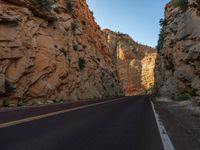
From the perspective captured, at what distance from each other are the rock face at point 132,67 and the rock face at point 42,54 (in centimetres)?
8938

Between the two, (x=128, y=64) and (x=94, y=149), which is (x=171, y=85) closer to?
(x=94, y=149)

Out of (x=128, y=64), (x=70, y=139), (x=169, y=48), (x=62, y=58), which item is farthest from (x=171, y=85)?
(x=128, y=64)

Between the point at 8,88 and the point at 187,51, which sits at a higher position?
the point at 187,51

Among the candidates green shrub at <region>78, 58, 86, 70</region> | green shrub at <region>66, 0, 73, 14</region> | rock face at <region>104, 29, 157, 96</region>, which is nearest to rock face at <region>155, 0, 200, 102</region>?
green shrub at <region>78, 58, 86, 70</region>

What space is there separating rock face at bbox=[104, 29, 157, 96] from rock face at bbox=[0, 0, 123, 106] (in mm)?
89385

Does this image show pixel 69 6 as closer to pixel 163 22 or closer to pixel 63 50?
pixel 63 50

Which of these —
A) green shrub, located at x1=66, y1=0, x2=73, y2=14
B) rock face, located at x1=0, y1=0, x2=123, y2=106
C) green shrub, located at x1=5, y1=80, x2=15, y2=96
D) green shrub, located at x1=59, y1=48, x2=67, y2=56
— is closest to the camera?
green shrub, located at x1=5, y1=80, x2=15, y2=96

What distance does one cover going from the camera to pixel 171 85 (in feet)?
178

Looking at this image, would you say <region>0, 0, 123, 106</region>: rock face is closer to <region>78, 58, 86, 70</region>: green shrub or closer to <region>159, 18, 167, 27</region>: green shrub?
<region>78, 58, 86, 70</region>: green shrub

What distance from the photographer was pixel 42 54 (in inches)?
1431

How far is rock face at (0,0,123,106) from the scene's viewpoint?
30094mm

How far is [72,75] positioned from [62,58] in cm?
423

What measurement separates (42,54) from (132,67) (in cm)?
12038

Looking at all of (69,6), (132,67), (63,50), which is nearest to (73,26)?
A: (69,6)
